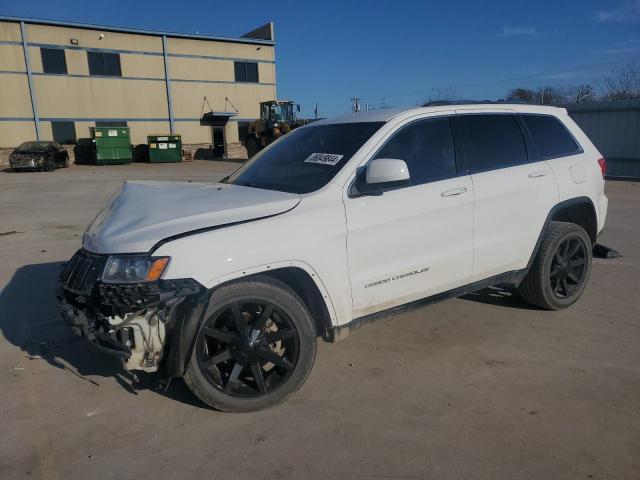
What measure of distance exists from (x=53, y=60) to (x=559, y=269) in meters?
34.9

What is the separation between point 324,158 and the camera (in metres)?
3.66

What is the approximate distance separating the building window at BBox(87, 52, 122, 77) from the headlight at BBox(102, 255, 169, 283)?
34714 millimetres

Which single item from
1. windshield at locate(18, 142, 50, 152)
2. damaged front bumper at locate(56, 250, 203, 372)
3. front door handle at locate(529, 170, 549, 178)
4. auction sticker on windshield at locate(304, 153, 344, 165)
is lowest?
damaged front bumper at locate(56, 250, 203, 372)

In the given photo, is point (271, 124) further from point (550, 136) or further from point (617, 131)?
point (550, 136)

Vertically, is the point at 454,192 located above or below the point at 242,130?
below

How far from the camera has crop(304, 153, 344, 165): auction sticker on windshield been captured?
11.7 ft

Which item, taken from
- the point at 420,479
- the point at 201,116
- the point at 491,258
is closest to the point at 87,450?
the point at 420,479

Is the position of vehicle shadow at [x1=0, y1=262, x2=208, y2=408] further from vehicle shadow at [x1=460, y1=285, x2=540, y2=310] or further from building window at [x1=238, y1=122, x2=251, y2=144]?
building window at [x1=238, y1=122, x2=251, y2=144]

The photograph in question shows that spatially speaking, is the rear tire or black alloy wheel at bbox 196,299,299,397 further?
the rear tire

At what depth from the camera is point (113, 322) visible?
2.76 meters

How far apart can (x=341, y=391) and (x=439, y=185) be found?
5.30 feet

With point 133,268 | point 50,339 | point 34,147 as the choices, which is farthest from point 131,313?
point 34,147

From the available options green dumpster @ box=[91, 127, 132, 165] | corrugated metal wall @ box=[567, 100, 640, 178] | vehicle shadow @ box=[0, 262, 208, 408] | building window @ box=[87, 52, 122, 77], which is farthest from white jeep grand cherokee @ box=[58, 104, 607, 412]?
building window @ box=[87, 52, 122, 77]

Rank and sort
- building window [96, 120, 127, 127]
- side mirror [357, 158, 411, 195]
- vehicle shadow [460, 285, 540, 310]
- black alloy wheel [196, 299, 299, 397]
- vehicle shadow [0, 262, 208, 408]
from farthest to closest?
building window [96, 120, 127, 127] → vehicle shadow [460, 285, 540, 310] → vehicle shadow [0, 262, 208, 408] → side mirror [357, 158, 411, 195] → black alloy wheel [196, 299, 299, 397]
